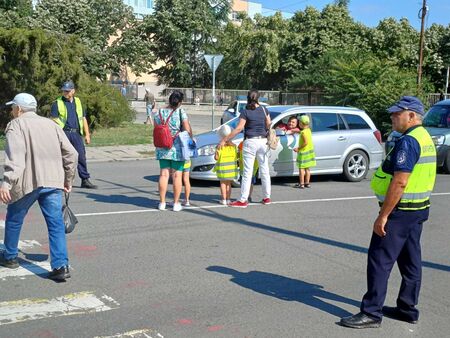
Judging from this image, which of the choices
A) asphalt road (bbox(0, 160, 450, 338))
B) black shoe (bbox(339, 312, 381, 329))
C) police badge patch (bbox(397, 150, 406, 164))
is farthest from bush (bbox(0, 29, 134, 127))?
police badge patch (bbox(397, 150, 406, 164))

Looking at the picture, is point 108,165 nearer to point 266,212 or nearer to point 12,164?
point 266,212

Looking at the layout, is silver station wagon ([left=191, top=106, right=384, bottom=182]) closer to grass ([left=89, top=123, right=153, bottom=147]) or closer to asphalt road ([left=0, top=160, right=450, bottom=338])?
asphalt road ([left=0, top=160, right=450, bottom=338])

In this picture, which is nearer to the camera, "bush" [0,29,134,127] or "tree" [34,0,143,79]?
"bush" [0,29,134,127]

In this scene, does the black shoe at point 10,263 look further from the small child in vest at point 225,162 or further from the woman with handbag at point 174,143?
the small child in vest at point 225,162

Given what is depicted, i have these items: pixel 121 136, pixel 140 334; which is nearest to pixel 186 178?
pixel 140 334

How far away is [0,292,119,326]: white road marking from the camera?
4.69 meters

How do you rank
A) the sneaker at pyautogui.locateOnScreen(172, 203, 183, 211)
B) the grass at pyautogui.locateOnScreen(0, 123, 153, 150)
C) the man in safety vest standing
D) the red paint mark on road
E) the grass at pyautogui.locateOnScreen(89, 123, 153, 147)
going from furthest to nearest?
the grass at pyautogui.locateOnScreen(89, 123, 153, 147), the grass at pyautogui.locateOnScreen(0, 123, 153, 150), the man in safety vest standing, the sneaker at pyautogui.locateOnScreen(172, 203, 183, 211), the red paint mark on road

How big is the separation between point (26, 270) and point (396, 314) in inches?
138

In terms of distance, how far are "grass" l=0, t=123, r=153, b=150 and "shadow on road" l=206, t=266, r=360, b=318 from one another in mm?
12664

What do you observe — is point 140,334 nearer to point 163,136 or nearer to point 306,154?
point 163,136

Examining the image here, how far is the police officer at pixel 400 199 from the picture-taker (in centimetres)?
429

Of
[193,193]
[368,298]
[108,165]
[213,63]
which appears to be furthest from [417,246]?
[213,63]

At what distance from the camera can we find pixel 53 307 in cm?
489

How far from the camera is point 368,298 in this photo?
457cm
